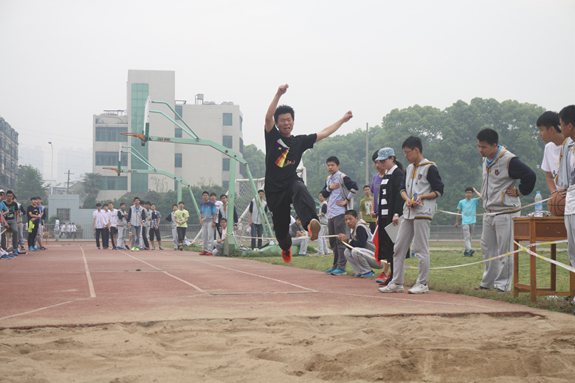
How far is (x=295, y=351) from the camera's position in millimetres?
3383

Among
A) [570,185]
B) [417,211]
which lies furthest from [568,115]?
[417,211]

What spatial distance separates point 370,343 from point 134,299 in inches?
124

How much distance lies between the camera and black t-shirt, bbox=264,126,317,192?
16.8 ft

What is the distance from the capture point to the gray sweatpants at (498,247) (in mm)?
6098

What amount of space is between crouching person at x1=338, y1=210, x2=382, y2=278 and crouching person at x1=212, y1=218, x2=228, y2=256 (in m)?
7.24

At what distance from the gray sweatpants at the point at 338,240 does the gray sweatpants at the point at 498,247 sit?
2702 millimetres

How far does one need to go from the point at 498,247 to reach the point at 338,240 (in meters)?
3.17

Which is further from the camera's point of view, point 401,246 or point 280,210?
point 401,246

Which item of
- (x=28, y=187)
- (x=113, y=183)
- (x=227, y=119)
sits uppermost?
(x=227, y=119)

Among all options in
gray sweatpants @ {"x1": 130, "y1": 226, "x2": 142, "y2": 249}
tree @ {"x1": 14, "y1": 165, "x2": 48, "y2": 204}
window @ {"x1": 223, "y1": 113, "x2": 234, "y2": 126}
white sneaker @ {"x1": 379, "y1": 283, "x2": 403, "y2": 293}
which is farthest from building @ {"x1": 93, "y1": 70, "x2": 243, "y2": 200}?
white sneaker @ {"x1": 379, "y1": 283, "x2": 403, "y2": 293}

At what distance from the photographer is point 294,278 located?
834 cm

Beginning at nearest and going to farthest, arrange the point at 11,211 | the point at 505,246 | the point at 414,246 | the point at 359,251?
the point at 505,246 → the point at 414,246 → the point at 359,251 → the point at 11,211

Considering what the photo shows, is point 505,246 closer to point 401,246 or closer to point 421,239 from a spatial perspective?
point 421,239

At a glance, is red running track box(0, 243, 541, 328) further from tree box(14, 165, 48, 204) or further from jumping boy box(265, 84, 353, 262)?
tree box(14, 165, 48, 204)
